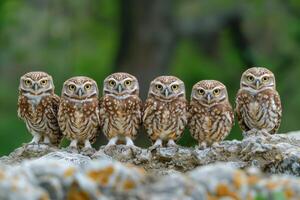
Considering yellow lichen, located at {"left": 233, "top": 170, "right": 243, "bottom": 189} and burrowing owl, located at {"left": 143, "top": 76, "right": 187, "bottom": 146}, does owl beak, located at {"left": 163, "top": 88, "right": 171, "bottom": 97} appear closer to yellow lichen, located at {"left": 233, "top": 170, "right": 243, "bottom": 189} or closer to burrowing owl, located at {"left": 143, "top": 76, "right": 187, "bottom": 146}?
burrowing owl, located at {"left": 143, "top": 76, "right": 187, "bottom": 146}

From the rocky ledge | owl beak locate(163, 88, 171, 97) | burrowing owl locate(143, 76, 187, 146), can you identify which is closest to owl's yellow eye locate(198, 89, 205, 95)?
burrowing owl locate(143, 76, 187, 146)

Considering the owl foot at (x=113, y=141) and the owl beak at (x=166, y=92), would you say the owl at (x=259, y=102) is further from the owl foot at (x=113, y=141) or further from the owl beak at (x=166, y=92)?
the owl foot at (x=113, y=141)

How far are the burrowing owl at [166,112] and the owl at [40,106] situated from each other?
87 centimetres

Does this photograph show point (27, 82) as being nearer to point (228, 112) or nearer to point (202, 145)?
point (202, 145)

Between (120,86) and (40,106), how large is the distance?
0.73 metres

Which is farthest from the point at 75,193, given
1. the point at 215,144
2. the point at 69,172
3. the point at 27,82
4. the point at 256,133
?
the point at 27,82

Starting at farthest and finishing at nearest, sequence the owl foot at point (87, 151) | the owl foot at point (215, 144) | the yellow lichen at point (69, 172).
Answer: the owl foot at point (87, 151) < the owl foot at point (215, 144) < the yellow lichen at point (69, 172)

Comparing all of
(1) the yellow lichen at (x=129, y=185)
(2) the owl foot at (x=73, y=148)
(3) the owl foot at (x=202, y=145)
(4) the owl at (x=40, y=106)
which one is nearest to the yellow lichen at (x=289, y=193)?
(1) the yellow lichen at (x=129, y=185)

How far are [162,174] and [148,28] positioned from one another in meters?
12.0

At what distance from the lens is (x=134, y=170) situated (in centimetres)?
593

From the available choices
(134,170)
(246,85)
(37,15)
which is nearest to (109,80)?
(246,85)

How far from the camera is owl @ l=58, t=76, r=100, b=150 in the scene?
9.57 metres

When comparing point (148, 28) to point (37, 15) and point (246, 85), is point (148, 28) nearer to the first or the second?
point (37, 15)

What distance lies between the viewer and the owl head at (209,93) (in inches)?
371
